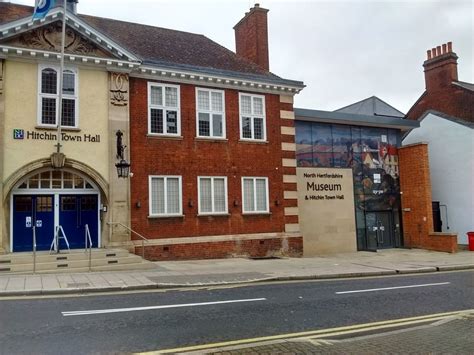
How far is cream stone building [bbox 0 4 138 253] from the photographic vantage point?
54.5ft

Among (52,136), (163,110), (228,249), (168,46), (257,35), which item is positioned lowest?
(228,249)

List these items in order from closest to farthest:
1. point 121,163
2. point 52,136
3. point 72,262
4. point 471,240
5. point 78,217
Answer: point 72,262 < point 121,163 < point 52,136 < point 78,217 < point 471,240

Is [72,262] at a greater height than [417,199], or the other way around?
[417,199]

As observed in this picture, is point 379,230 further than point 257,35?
Yes

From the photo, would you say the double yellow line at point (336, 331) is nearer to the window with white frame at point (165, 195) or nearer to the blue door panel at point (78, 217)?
the window with white frame at point (165, 195)

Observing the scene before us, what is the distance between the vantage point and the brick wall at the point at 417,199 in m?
26.5

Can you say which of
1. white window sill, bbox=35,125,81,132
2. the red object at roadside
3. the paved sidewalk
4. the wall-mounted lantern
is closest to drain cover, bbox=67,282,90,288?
the paved sidewalk

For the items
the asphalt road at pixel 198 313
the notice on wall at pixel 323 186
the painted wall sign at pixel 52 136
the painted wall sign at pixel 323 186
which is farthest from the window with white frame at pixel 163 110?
the asphalt road at pixel 198 313

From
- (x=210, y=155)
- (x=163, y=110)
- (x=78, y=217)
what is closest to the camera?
(x=78, y=217)

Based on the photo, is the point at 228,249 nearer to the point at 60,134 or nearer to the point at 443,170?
the point at 60,134

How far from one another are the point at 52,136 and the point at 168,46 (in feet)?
26.7

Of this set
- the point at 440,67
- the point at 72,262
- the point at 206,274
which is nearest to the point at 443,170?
the point at 440,67

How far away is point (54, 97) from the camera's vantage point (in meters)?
17.5

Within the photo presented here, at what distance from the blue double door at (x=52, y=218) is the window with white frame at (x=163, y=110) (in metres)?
3.95
